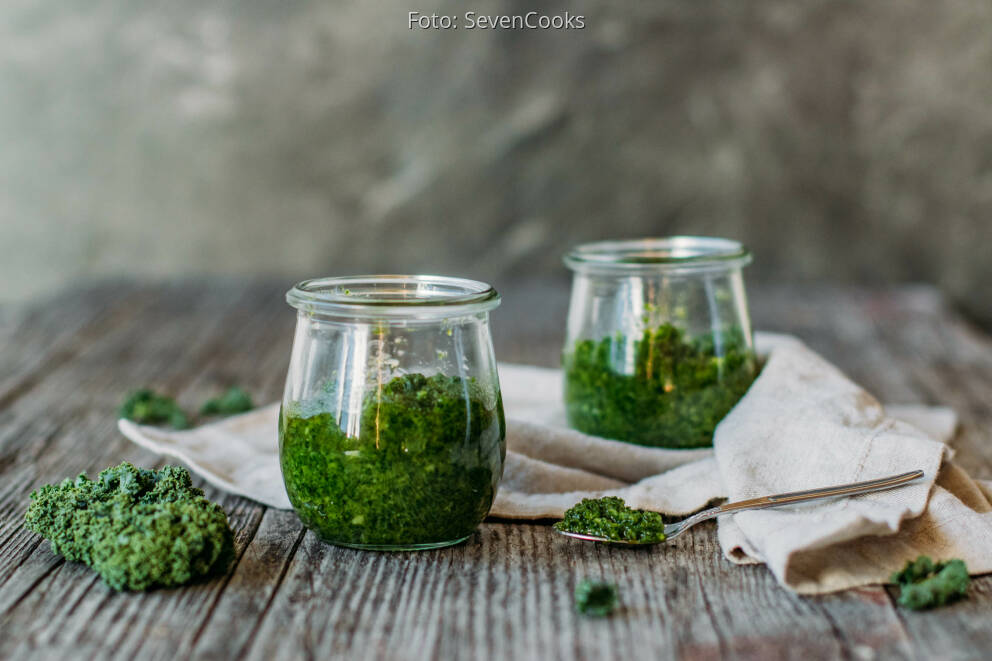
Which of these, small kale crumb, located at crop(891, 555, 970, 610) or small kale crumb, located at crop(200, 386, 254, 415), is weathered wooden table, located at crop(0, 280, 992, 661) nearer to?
small kale crumb, located at crop(891, 555, 970, 610)

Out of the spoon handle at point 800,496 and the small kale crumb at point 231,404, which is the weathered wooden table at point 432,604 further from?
the small kale crumb at point 231,404

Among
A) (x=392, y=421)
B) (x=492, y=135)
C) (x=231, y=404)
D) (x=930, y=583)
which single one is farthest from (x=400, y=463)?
(x=492, y=135)

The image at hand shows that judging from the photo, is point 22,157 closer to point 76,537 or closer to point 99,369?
point 99,369

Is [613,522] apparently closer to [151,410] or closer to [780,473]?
[780,473]

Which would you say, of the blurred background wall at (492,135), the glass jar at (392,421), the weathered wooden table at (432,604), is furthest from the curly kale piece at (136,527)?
the blurred background wall at (492,135)

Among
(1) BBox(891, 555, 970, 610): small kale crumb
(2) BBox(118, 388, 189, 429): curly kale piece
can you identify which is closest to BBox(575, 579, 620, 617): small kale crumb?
(1) BBox(891, 555, 970, 610): small kale crumb

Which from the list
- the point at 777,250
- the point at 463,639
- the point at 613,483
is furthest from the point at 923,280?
the point at 463,639
